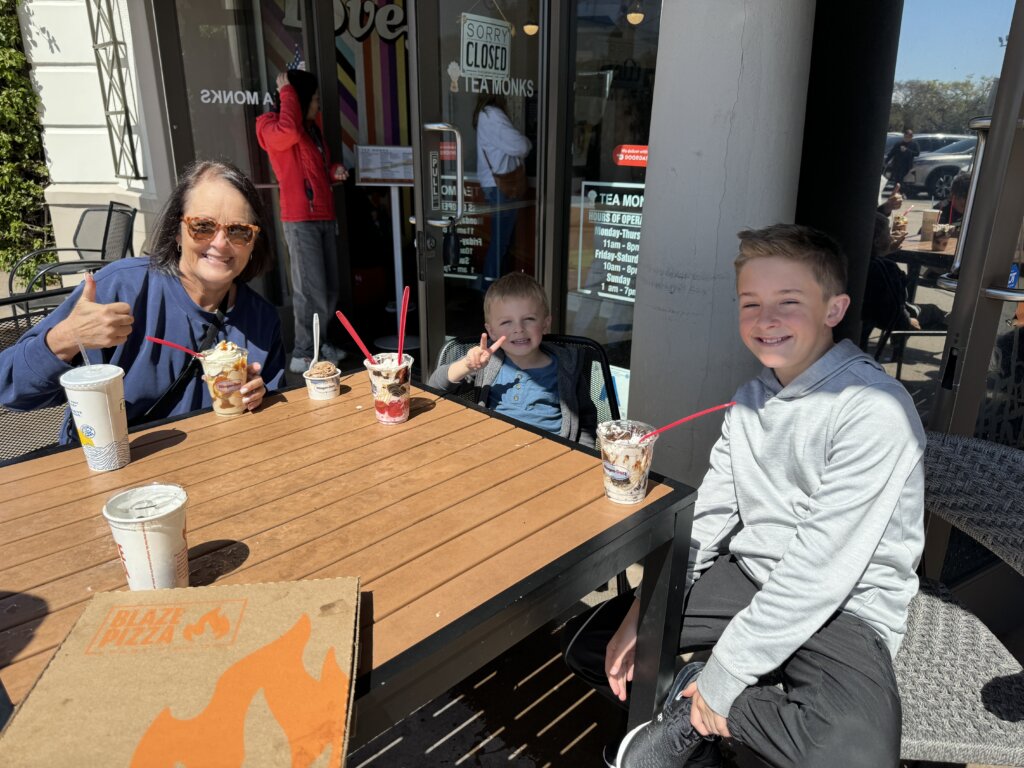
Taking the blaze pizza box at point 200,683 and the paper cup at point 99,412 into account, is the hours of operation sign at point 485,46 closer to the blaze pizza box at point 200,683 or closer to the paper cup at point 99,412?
the paper cup at point 99,412

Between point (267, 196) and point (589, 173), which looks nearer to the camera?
point (589, 173)

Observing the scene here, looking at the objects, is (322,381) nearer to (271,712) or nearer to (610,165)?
(271,712)

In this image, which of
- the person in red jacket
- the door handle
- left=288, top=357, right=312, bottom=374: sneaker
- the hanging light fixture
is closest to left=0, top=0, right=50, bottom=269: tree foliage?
the person in red jacket

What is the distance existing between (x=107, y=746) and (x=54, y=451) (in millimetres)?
1062

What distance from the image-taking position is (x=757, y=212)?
2377 millimetres

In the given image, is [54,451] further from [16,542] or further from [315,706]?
[315,706]

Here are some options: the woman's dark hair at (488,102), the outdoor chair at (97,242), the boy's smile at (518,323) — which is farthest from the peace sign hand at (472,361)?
the outdoor chair at (97,242)

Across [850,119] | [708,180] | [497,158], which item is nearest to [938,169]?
[850,119]

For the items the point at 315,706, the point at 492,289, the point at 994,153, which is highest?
the point at 994,153

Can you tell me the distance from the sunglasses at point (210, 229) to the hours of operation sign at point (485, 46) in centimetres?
208

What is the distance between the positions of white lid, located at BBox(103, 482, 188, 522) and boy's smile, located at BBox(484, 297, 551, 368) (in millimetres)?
1316

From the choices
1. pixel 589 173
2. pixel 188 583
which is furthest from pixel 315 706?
pixel 589 173

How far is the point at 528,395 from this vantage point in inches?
95.3

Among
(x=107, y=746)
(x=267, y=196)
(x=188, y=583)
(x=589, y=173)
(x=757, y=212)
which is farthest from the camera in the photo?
(x=267, y=196)
